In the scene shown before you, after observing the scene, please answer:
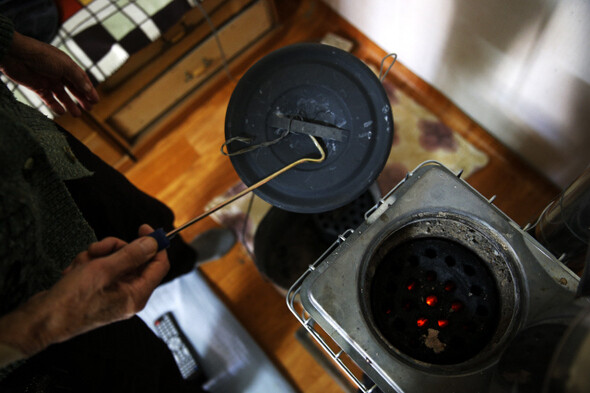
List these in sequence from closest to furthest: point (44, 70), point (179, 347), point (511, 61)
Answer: point (44, 70) < point (511, 61) < point (179, 347)

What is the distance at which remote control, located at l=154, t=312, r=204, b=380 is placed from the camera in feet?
3.67

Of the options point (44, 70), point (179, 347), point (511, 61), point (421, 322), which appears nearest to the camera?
point (421, 322)

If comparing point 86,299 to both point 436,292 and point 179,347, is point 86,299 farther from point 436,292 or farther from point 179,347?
point 179,347

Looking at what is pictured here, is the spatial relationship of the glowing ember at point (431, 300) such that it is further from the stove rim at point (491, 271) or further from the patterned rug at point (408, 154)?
the patterned rug at point (408, 154)

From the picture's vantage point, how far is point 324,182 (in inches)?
24.3

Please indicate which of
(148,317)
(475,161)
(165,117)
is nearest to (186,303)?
(148,317)

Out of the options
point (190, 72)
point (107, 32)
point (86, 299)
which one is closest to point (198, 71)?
point (190, 72)

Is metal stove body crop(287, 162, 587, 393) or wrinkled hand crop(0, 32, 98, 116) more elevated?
wrinkled hand crop(0, 32, 98, 116)

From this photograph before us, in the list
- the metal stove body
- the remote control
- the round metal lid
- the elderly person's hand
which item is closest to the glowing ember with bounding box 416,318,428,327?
the metal stove body

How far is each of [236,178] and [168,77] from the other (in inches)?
16.1

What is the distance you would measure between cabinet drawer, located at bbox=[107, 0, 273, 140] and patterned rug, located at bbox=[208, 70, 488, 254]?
0.40 m

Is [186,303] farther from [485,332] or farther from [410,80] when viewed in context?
[410,80]

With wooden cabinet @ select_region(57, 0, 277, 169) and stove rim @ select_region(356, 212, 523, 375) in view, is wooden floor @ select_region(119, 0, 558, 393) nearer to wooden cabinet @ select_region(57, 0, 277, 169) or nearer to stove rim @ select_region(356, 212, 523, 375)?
wooden cabinet @ select_region(57, 0, 277, 169)

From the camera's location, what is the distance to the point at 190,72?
4.37 ft
